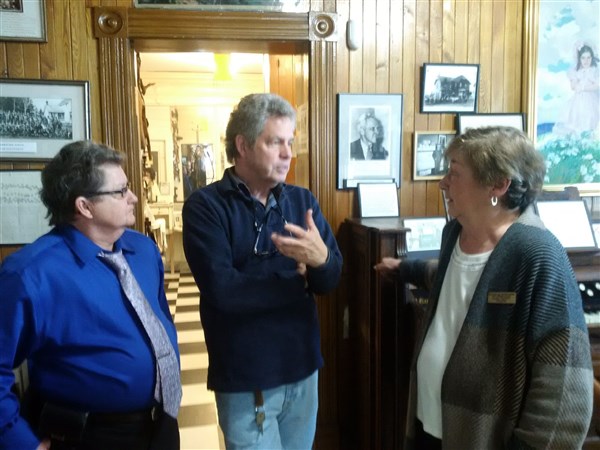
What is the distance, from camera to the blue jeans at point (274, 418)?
1336 mm

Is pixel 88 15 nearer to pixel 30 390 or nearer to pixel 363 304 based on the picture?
pixel 30 390

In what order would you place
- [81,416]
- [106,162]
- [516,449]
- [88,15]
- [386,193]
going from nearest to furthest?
[516,449], [81,416], [106,162], [88,15], [386,193]

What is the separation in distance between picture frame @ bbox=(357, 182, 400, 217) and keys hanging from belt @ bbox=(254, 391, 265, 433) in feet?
A: 3.80

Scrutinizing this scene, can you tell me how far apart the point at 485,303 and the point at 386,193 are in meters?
1.27

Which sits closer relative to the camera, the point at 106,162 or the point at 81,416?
the point at 81,416

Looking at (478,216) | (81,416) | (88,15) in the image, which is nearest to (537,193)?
(478,216)

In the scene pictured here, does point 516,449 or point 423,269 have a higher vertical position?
point 423,269

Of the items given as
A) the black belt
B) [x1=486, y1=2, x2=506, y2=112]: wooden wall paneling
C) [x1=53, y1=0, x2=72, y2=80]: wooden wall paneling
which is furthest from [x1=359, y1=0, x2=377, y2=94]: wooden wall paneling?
the black belt

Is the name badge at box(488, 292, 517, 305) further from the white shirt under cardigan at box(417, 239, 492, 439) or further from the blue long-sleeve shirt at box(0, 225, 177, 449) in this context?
the blue long-sleeve shirt at box(0, 225, 177, 449)

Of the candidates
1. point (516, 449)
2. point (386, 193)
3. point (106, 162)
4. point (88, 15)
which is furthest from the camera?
point (386, 193)

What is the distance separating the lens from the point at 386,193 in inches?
91.4

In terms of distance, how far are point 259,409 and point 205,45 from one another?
163 centimetres

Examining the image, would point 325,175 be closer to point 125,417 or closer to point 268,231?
point 268,231

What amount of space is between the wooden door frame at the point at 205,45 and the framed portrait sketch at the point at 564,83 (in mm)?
1012
